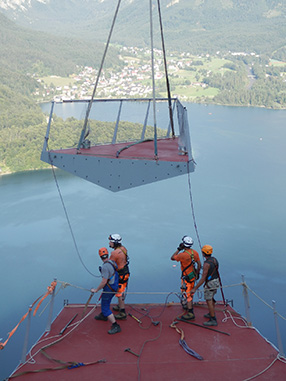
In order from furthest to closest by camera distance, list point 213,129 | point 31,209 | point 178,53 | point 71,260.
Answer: point 178,53, point 213,129, point 31,209, point 71,260

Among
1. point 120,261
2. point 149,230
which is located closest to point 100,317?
point 120,261

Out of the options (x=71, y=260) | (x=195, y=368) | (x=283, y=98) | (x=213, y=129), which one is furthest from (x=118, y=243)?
(x=283, y=98)

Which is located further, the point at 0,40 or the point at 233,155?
the point at 0,40

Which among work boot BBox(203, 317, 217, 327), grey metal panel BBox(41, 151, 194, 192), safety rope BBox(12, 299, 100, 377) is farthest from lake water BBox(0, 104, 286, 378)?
work boot BBox(203, 317, 217, 327)

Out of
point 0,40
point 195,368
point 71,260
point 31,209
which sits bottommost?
point 71,260

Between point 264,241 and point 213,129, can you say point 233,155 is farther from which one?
point 264,241

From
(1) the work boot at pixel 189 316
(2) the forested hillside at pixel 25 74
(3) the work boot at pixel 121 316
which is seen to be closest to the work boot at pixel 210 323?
(1) the work boot at pixel 189 316

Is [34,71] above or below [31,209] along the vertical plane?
above
